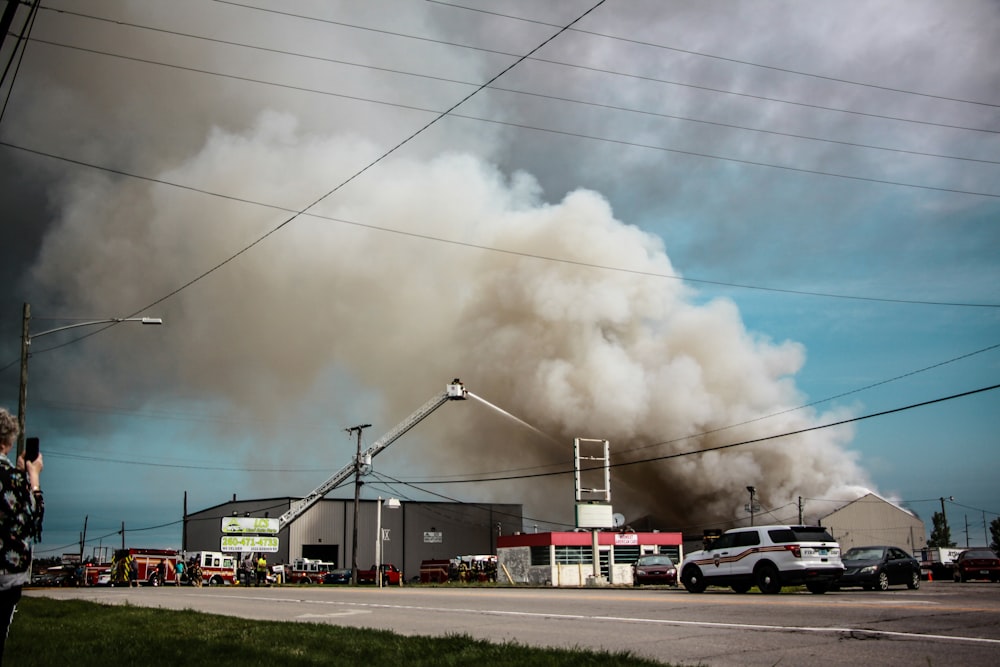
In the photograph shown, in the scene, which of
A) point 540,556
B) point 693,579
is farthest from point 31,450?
point 540,556

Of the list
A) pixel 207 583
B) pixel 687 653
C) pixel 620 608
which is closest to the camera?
pixel 687 653

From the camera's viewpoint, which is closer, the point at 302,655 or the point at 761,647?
the point at 302,655

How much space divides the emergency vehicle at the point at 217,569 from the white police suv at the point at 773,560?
127 ft

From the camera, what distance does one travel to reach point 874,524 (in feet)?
241

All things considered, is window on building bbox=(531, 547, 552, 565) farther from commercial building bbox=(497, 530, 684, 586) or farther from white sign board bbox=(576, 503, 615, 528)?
white sign board bbox=(576, 503, 615, 528)

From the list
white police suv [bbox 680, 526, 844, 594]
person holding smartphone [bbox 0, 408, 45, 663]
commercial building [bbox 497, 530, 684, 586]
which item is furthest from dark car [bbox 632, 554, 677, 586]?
person holding smartphone [bbox 0, 408, 45, 663]

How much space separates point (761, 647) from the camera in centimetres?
1052

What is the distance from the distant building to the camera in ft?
237

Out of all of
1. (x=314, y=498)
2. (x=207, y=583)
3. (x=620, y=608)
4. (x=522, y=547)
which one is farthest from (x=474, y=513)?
(x=620, y=608)

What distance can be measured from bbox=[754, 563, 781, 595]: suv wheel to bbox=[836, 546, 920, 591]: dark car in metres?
4.82

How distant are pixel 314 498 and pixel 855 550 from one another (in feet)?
183

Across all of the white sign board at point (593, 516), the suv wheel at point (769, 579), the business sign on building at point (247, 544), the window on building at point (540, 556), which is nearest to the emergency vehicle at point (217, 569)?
the business sign on building at point (247, 544)

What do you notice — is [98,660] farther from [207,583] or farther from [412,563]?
[412,563]

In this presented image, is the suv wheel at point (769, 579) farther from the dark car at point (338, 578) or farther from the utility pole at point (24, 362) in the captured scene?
the dark car at point (338, 578)
